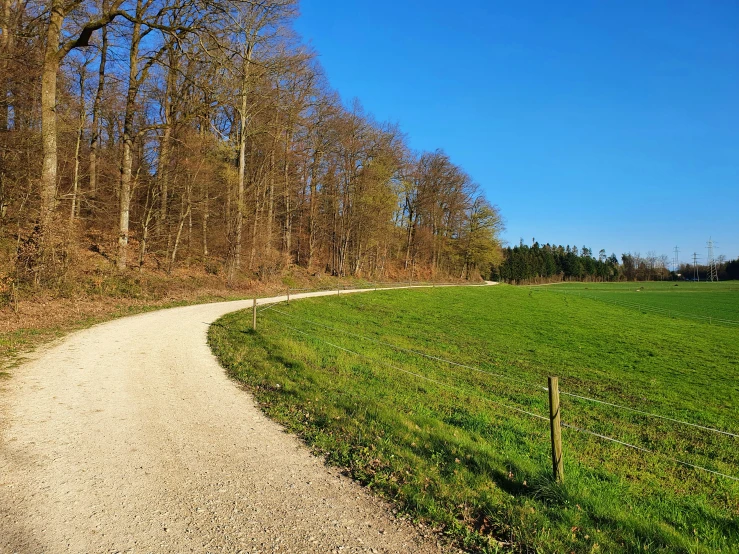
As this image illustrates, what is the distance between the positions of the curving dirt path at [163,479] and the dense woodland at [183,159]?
1050 cm

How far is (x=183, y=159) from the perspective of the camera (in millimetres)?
24359

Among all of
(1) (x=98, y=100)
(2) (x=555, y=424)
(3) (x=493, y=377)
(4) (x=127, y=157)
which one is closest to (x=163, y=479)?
(2) (x=555, y=424)

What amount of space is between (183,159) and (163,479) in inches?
941

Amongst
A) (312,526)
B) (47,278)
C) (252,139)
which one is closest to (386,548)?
(312,526)

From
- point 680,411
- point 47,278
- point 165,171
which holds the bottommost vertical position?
point 680,411

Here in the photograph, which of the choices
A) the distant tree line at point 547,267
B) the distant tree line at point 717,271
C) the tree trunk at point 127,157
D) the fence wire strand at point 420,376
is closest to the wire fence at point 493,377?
the fence wire strand at point 420,376

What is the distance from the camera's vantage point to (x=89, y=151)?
26.1m

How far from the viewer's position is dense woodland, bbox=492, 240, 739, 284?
112 m

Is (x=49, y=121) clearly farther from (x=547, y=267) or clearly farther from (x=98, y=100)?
(x=547, y=267)

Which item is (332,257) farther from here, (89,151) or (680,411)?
(680,411)

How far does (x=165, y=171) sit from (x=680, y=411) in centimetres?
2572

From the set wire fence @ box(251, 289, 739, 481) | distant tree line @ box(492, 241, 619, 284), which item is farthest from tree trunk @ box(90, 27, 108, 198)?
distant tree line @ box(492, 241, 619, 284)

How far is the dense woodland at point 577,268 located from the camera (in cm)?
11199

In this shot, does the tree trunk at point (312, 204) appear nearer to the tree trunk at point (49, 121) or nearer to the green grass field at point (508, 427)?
the green grass field at point (508, 427)
